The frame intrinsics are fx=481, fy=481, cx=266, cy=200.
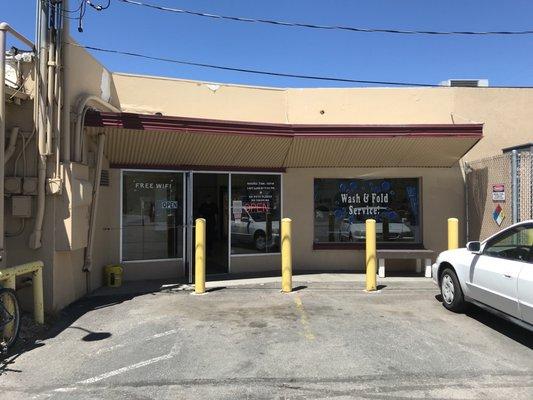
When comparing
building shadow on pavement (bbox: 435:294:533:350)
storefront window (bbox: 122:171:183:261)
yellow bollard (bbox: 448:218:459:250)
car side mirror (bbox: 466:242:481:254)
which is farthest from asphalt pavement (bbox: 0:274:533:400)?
storefront window (bbox: 122:171:183:261)

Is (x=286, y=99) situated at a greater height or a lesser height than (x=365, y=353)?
greater

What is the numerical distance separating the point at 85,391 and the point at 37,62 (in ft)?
16.8

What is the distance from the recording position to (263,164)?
11172 mm

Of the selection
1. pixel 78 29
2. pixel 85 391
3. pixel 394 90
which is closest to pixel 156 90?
pixel 78 29

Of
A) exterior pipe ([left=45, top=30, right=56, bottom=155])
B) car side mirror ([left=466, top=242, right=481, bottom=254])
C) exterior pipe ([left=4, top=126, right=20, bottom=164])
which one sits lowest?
car side mirror ([left=466, top=242, right=481, bottom=254])

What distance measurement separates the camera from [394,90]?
37.9ft

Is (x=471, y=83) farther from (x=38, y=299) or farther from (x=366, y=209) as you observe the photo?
(x=38, y=299)

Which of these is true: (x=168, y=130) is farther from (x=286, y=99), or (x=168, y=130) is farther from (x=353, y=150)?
(x=353, y=150)

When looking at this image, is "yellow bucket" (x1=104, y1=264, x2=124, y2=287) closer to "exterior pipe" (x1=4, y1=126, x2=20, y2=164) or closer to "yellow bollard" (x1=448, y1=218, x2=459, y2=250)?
"exterior pipe" (x1=4, y1=126, x2=20, y2=164)

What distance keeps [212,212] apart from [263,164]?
2.59 metres

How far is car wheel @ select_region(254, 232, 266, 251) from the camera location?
11400 mm

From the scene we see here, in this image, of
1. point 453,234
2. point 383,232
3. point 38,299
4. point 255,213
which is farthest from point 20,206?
point 383,232

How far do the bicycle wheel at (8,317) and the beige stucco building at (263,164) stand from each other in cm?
216

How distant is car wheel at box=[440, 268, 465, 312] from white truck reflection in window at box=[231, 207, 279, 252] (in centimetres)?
463
